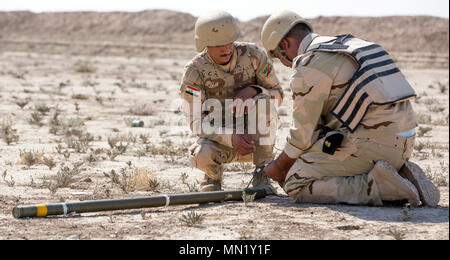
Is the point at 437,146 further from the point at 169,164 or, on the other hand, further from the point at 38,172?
the point at 38,172

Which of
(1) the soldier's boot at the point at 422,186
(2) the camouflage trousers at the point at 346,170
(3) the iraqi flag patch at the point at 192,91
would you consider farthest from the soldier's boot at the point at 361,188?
(3) the iraqi flag patch at the point at 192,91

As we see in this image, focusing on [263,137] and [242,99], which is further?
[263,137]

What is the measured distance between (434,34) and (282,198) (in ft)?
166

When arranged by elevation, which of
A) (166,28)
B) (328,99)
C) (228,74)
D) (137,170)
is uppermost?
(166,28)

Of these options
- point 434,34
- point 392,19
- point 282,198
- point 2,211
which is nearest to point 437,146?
point 282,198

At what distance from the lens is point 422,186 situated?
5199mm

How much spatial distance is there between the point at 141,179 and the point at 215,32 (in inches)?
61.1

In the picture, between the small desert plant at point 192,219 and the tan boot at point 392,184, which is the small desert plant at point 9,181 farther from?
the tan boot at point 392,184

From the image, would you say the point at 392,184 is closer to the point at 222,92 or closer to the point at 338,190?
the point at 338,190

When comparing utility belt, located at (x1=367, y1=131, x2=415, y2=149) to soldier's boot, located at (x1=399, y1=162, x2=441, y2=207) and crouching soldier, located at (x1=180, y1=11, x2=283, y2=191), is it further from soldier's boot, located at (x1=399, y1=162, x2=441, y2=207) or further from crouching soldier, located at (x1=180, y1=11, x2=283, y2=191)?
crouching soldier, located at (x1=180, y1=11, x2=283, y2=191)

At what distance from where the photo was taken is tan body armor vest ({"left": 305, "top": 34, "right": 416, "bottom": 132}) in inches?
196

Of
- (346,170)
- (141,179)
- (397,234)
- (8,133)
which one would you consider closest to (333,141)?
(346,170)

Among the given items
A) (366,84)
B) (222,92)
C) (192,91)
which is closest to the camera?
(366,84)

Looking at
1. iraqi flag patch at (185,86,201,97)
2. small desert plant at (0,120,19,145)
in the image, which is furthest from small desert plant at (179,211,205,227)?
small desert plant at (0,120,19,145)
